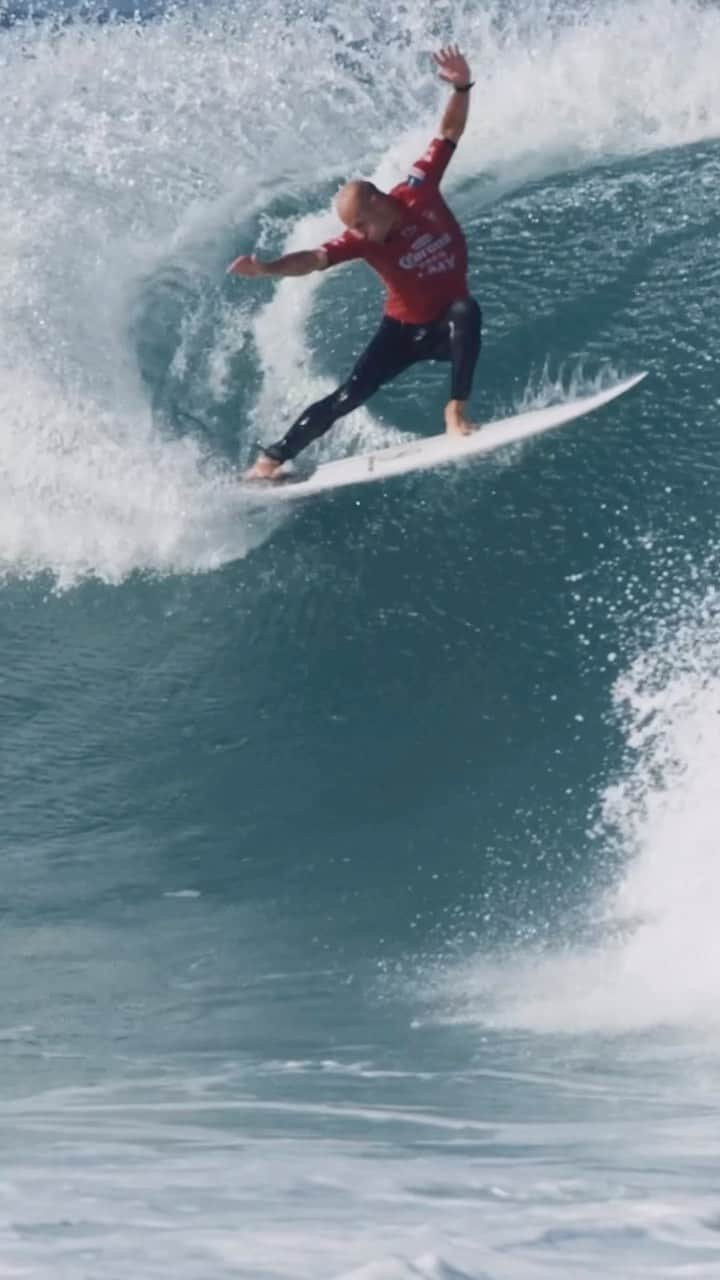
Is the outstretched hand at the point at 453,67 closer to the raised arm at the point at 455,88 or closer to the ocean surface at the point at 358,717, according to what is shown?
the raised arm at the point at 455,88

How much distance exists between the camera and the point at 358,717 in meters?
7.13

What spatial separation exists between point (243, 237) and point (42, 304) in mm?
1481

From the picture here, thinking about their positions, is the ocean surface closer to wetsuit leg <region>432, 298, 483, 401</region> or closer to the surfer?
the surfer

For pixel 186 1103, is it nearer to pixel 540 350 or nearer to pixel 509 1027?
pixel 509 1027

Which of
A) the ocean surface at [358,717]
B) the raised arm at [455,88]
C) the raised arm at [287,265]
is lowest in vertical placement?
the ocean surface at [358,717]

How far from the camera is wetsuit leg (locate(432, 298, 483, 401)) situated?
295 inches

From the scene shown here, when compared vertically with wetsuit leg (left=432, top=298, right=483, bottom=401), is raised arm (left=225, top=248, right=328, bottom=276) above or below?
above

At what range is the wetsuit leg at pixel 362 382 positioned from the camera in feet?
25.2

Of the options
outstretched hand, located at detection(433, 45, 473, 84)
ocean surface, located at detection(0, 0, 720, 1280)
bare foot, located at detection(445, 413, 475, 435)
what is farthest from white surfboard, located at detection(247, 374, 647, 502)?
outstretched hand, located at detection(433, 45, 473, 84)

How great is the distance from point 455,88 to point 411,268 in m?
0.75

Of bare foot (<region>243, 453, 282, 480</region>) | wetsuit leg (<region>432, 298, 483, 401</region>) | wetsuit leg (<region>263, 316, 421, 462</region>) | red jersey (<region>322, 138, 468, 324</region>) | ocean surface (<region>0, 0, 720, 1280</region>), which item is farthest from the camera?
bare foot (<region>243, 453, 282, 480</region>)

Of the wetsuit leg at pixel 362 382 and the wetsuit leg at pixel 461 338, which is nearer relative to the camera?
the wetsuit leg at pixel 461 338

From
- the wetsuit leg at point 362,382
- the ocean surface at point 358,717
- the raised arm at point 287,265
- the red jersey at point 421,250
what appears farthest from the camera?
the wetsuit leg at point 362,382

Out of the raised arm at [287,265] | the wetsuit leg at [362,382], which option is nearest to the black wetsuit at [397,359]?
the wetsuit leg at [362,382]
